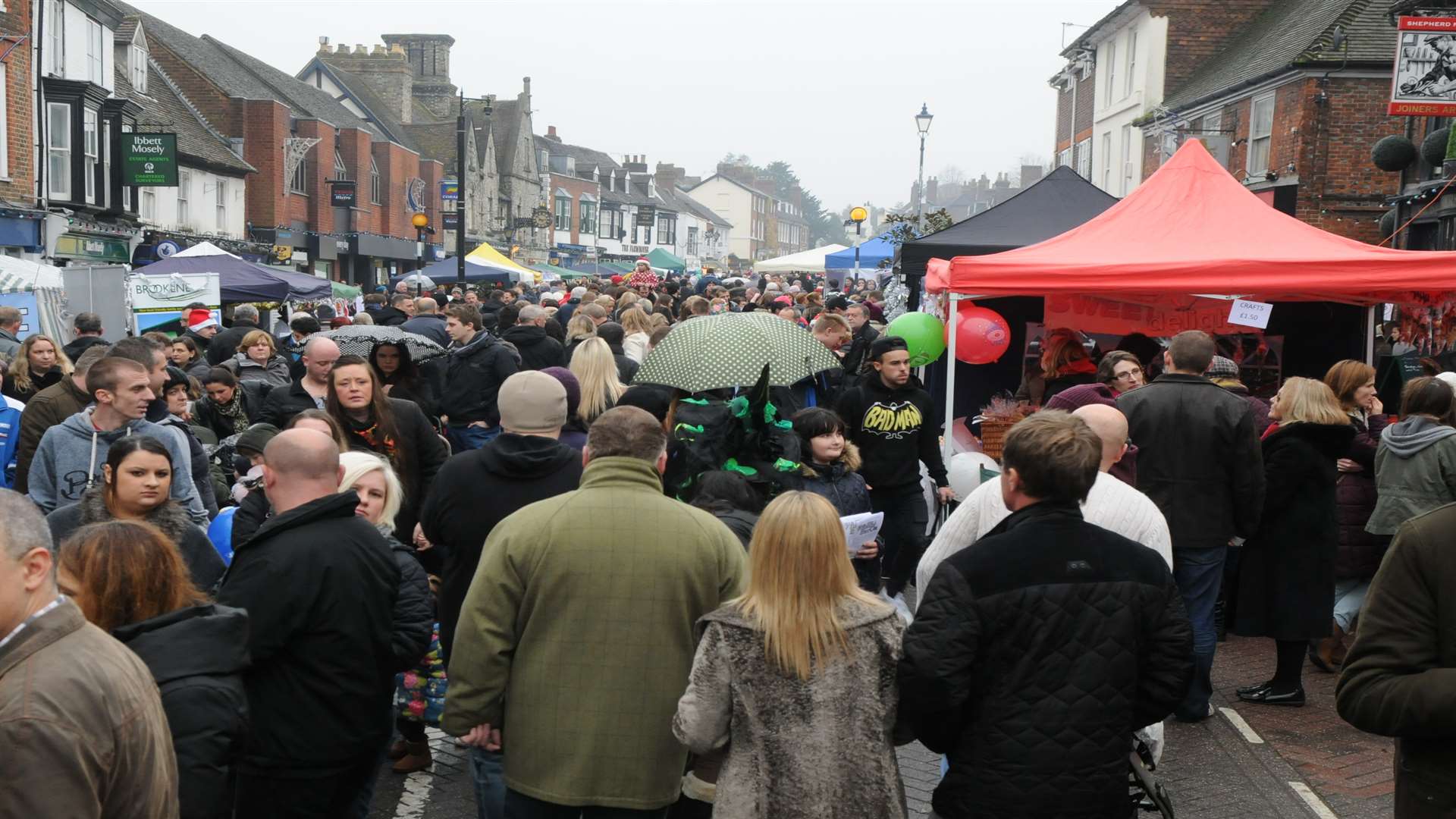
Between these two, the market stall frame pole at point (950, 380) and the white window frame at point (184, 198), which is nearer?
the market stall frame pole at point (950, 380)

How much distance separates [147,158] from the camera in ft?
86.3

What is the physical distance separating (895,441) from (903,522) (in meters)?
0.53

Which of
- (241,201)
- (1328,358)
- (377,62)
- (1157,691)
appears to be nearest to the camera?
(1157,691)

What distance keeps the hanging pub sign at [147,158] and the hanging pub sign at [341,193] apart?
15451mm

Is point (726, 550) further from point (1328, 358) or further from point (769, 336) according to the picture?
point (1328, 358)

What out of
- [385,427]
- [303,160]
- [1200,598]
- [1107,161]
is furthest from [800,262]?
[385,427]

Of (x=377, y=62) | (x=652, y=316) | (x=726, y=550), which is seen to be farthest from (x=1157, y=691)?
(x=377, y=62)

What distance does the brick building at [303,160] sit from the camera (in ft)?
126

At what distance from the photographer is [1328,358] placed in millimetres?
10633

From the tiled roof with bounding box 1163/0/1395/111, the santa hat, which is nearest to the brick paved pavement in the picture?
the santa hat

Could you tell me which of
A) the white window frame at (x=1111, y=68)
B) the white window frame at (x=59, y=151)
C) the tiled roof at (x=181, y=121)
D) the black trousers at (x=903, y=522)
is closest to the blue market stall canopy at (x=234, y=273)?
the white window frame at (x=59, y=151)

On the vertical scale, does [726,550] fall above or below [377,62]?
below

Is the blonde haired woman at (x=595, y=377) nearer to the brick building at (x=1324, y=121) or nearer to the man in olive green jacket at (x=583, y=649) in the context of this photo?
the man in olive green jacket at (x=583, y=649)

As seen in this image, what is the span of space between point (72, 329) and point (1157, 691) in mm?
14797
